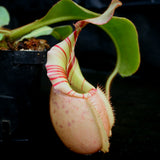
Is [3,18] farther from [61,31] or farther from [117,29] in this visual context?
[117,29]

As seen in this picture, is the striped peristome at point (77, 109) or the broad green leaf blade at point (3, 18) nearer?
the striped peristome at point (77, 109)

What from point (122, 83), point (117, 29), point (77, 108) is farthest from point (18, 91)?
point (122, 83)

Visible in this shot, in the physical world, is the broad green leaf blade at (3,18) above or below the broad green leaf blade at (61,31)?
above

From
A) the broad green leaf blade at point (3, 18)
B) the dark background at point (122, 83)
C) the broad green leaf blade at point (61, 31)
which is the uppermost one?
the broad green leaf blade at point (3, 18)

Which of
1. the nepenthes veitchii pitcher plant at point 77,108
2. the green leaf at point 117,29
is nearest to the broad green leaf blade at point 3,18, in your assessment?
the green leaf at point 117,29

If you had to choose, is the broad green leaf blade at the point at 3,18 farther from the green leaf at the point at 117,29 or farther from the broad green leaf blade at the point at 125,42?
the broad green leaf blade at the point at 125,42

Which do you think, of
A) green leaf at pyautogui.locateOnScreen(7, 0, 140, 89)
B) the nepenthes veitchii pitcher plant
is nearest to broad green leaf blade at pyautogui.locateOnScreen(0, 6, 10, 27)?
green leaf at pyautogui.locateOnScreen(7, 0, 140, 89)

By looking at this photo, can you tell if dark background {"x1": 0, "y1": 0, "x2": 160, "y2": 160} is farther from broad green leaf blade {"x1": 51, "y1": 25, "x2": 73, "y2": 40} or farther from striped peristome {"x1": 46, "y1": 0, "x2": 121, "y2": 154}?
broad green leaf blade {"x1": 51, "y1": 25, "x2": 73, "y2": 40}
